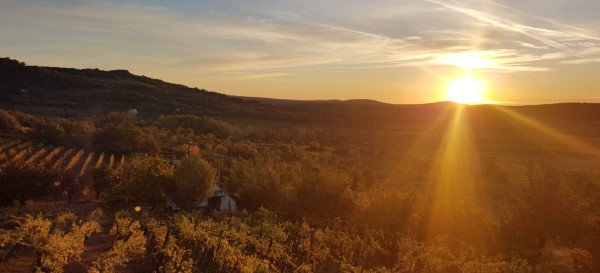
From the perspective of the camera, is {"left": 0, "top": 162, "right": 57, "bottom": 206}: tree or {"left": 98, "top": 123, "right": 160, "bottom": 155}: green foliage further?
{"left": 98, "top": 123, "right": 160, "bottom": 155}: green foliage

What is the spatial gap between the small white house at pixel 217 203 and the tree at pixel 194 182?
A: 1429 mm

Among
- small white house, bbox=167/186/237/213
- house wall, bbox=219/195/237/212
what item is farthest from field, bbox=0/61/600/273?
house wall, bbox=219/195/237/212

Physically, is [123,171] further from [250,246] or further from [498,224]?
[498,224]

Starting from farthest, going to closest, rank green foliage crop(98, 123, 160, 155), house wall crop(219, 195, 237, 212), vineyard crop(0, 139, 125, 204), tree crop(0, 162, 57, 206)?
green foliage crop(98, 123, 160, 155), house wall crop(219, 195, 237, 212), vineyard crop(0, 139, 125, 204), tree crop(0, 162, 57, 206)

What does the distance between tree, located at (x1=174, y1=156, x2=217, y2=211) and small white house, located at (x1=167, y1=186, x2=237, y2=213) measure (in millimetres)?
1429

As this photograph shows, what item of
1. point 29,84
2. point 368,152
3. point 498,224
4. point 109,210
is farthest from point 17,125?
point 29,84

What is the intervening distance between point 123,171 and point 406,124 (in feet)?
359

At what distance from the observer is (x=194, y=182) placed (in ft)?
109

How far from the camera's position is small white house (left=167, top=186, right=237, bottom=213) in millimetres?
35250

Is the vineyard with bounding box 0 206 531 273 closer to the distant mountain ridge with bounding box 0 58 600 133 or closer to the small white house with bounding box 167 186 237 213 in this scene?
the small white house with bounding box 167 186 237 213

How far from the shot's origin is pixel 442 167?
65.9 m

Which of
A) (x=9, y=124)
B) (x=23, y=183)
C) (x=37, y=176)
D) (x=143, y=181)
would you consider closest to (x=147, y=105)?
(x=9, y=124)

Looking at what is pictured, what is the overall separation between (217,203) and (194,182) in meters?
3.75

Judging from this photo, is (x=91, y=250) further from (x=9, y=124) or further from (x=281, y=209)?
(x=9, y=124)
